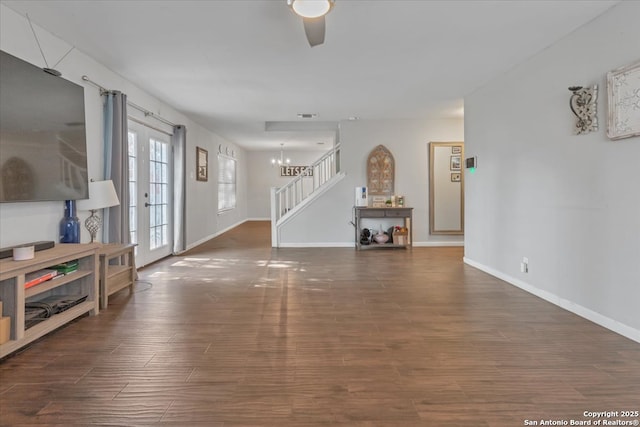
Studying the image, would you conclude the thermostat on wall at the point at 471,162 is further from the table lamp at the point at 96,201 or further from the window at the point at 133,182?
the window at the point at 133,182

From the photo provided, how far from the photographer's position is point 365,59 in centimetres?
414

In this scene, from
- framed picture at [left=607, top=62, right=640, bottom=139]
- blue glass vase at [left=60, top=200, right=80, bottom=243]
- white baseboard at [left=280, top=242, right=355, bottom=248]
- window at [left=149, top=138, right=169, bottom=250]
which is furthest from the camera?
white baseboard at [left=280, top=242, right=355, bottom=248]

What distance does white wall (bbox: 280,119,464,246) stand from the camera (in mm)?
7652

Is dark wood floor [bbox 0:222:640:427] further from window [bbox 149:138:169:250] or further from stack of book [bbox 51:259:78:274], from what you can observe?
window [bbox 149:138:169:250]

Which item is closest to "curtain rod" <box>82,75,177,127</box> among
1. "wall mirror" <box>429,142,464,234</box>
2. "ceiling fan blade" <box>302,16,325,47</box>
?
"ceiling fan blade" <box>302,16,325,47</box>

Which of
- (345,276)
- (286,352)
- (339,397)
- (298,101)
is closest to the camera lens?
(339,397)

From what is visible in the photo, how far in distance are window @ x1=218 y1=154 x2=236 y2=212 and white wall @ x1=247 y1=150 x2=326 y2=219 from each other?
2.18 m

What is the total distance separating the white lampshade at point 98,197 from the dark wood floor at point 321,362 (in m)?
1.05

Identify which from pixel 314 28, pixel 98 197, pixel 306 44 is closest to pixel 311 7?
pixel 314 28

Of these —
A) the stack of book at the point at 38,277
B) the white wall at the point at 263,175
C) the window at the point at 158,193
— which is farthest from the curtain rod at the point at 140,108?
the white wall at the point at 263,175

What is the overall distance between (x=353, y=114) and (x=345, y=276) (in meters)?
3.55

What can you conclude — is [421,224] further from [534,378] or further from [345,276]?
[534,378]

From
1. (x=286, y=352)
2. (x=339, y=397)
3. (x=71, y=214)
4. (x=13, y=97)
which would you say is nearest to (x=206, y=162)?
(x=71, y=214)

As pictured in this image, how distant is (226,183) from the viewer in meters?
11.0
